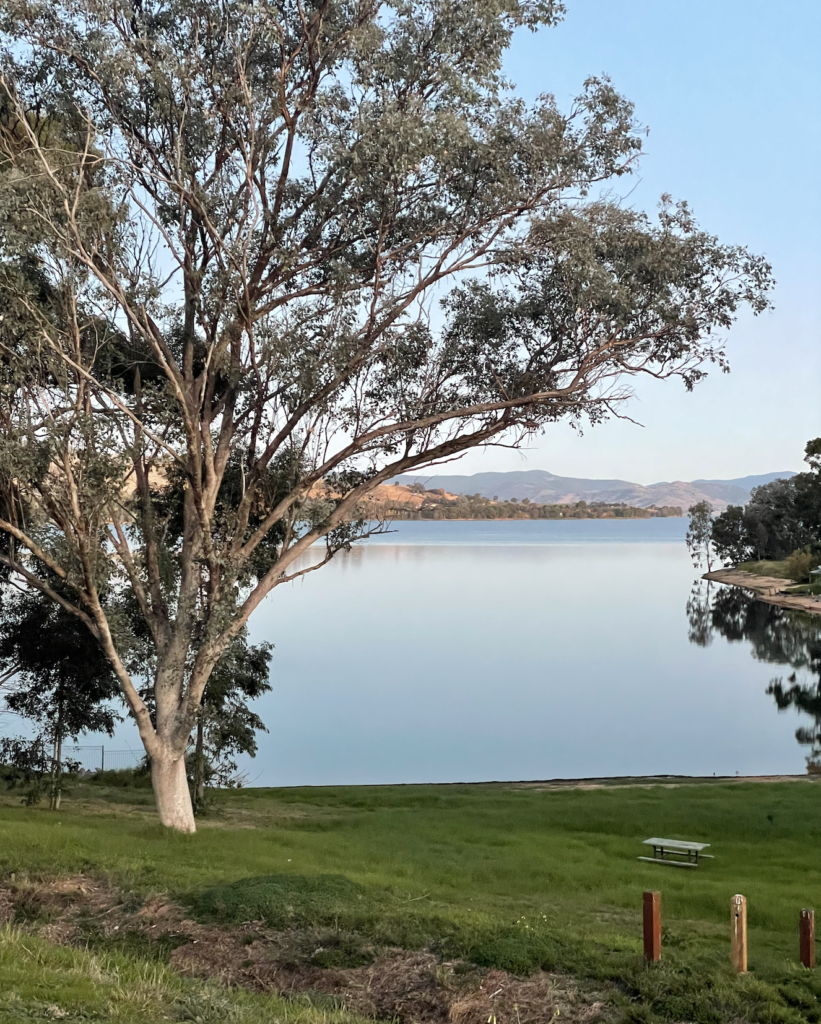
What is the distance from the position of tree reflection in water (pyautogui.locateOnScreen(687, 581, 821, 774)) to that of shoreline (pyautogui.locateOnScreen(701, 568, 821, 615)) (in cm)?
79

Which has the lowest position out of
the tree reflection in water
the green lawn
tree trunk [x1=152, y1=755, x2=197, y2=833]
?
the tree reflection in water

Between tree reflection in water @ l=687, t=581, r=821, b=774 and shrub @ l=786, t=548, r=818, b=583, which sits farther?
shrub @ l=786, t=548, r=818, b=583

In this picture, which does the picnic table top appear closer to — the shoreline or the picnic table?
the picnic table

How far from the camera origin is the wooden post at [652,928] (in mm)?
7524

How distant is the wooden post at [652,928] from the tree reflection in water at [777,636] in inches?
809

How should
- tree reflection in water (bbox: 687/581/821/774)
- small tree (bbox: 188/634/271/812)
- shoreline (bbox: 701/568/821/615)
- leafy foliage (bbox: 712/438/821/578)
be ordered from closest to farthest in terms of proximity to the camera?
small tree (bbox: 188/634/271/812), tree reflection in water (bbox: 687/581/821/774), shoreline (bbox: 701/568/821/615), leafy foliage (bbox: 712/438/821/578)

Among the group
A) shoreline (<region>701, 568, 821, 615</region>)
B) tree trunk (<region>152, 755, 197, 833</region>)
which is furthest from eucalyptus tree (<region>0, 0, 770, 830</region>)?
shoreline (<region>701, 568, 821, 615</region>)

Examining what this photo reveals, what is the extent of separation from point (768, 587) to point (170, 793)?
75.7 m

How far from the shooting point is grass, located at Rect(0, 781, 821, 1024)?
7.60 m

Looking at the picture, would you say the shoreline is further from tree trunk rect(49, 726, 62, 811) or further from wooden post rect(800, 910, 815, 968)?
wooden post rect(800, 910, 815, 968)

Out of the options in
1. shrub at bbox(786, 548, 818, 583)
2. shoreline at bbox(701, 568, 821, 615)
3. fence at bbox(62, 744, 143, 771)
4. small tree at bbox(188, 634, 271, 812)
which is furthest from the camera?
shrub at bbox(786, 548, 818, 583)

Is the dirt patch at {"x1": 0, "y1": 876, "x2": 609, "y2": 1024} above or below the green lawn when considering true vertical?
above

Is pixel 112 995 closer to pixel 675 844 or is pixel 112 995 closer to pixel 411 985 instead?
pixel 411 985

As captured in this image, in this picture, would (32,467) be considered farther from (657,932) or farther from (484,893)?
(657,932)
